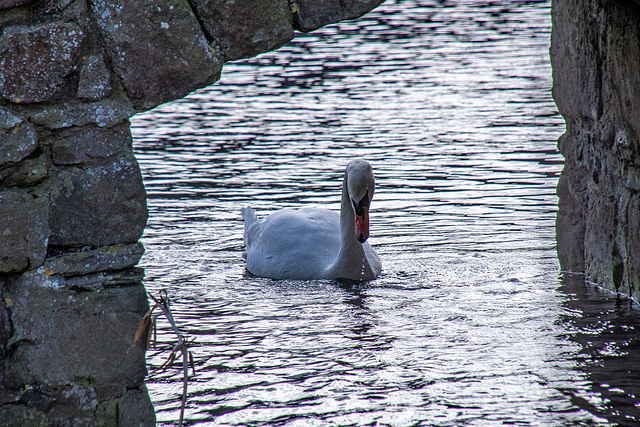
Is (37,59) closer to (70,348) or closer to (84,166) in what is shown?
(84,166)

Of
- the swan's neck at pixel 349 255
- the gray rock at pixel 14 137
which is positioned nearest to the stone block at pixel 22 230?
the gray rock at pixel 14 137

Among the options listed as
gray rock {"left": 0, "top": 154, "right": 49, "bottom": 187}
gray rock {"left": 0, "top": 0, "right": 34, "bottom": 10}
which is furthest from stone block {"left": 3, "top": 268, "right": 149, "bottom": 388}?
gray rock {"left": 0, "top": 0, "right": 34, "bottom": 10}

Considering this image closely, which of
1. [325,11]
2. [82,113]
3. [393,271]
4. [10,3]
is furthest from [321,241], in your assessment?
[10,3]

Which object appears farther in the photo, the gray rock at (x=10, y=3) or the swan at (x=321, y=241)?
the swan at (x=321, y=241)

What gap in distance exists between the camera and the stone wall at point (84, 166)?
3523 millimetres

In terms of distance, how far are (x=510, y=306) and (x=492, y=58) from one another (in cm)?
1264

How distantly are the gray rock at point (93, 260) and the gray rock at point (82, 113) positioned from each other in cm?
50

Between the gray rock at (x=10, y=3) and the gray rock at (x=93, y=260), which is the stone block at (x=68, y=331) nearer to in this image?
the gray rock at (x=93, y=260)

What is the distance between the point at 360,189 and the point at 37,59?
A: 354 cm

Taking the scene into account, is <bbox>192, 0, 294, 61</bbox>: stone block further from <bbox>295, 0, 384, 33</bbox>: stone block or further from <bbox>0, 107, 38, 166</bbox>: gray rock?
<bbox>0, 107, 38, 166</bbox>: gray rock

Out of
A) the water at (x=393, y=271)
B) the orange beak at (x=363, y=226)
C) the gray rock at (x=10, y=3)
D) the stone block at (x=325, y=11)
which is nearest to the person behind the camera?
the gray rock at (x=10, y=3)

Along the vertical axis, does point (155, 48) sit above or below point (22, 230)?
above

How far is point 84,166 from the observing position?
3645 millimetres

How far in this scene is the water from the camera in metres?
4.62
